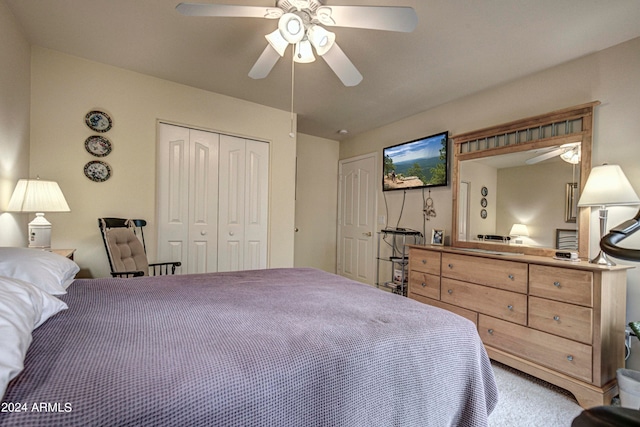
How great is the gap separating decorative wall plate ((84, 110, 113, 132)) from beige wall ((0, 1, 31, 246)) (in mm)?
397

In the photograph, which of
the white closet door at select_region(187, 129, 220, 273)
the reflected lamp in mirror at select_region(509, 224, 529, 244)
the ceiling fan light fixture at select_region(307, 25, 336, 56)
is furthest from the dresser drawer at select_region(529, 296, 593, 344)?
the white closet door at select_region(187, 129, 220, 273)

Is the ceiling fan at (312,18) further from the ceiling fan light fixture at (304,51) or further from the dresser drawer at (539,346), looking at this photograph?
the dresser drawer at (539,346)

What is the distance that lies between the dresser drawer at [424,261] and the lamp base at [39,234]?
3.19 meters

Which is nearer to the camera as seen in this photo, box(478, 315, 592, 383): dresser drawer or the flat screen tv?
box(478, 315, 592, 383): dresser drawer

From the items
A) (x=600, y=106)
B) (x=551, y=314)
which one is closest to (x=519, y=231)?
(x=551, y=314)

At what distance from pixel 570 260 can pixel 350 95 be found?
247cm

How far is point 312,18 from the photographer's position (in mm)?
1706

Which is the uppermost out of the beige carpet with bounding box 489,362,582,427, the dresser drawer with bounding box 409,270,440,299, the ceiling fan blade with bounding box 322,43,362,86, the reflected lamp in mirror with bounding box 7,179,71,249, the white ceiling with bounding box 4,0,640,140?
the white ceiling with bounding box 4,0,640,140

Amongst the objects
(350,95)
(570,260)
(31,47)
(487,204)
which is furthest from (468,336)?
(31,47)

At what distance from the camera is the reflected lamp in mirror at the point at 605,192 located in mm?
1897

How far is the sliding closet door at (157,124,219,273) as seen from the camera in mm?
3029

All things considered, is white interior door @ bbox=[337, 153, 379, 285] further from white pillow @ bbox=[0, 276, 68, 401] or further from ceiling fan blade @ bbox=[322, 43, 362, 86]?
white pillow @ bbox=[0, 276, 68, 401]

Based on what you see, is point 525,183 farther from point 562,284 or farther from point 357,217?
point 357,217

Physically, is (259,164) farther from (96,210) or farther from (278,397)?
(278,397)
